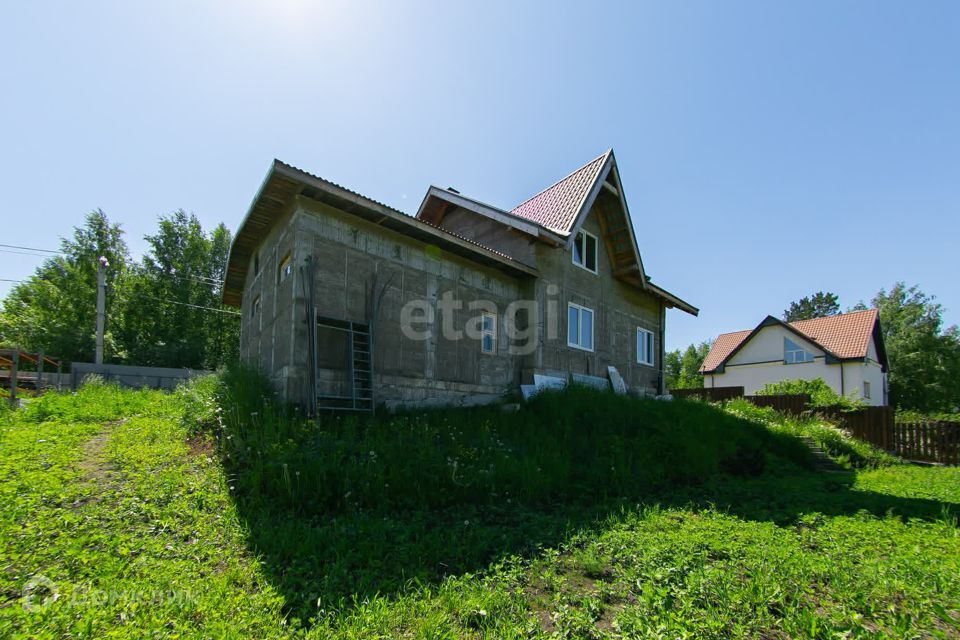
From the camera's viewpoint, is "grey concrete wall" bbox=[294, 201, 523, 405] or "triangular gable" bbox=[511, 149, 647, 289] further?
"triangular gable" bbox=[511, 149, 647, 289]

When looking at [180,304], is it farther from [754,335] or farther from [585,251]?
[754,335]

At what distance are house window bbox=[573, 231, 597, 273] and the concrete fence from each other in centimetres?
1577

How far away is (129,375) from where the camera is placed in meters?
19.6

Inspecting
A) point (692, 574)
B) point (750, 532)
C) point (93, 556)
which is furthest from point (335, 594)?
point (750, 532)

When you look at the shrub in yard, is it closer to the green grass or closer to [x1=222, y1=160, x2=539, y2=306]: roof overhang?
the green grass

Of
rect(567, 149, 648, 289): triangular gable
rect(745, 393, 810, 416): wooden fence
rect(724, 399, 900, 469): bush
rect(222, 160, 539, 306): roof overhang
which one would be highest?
rect(567, 149, 648, 289): triangular gable

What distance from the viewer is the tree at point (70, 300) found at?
30.2 meters

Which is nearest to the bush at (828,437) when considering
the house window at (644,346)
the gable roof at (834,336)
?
the house window at (644,346)

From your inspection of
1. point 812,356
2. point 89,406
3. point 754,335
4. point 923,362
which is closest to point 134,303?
point 89,406

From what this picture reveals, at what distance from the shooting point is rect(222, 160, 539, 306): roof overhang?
9047 mm

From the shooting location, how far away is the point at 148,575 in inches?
159

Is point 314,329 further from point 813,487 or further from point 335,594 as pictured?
point 813,487

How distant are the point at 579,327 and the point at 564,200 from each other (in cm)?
393

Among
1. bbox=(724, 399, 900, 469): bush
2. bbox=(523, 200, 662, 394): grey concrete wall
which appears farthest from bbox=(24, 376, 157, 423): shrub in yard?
bbox=(724, 399, 900, 469): bush
